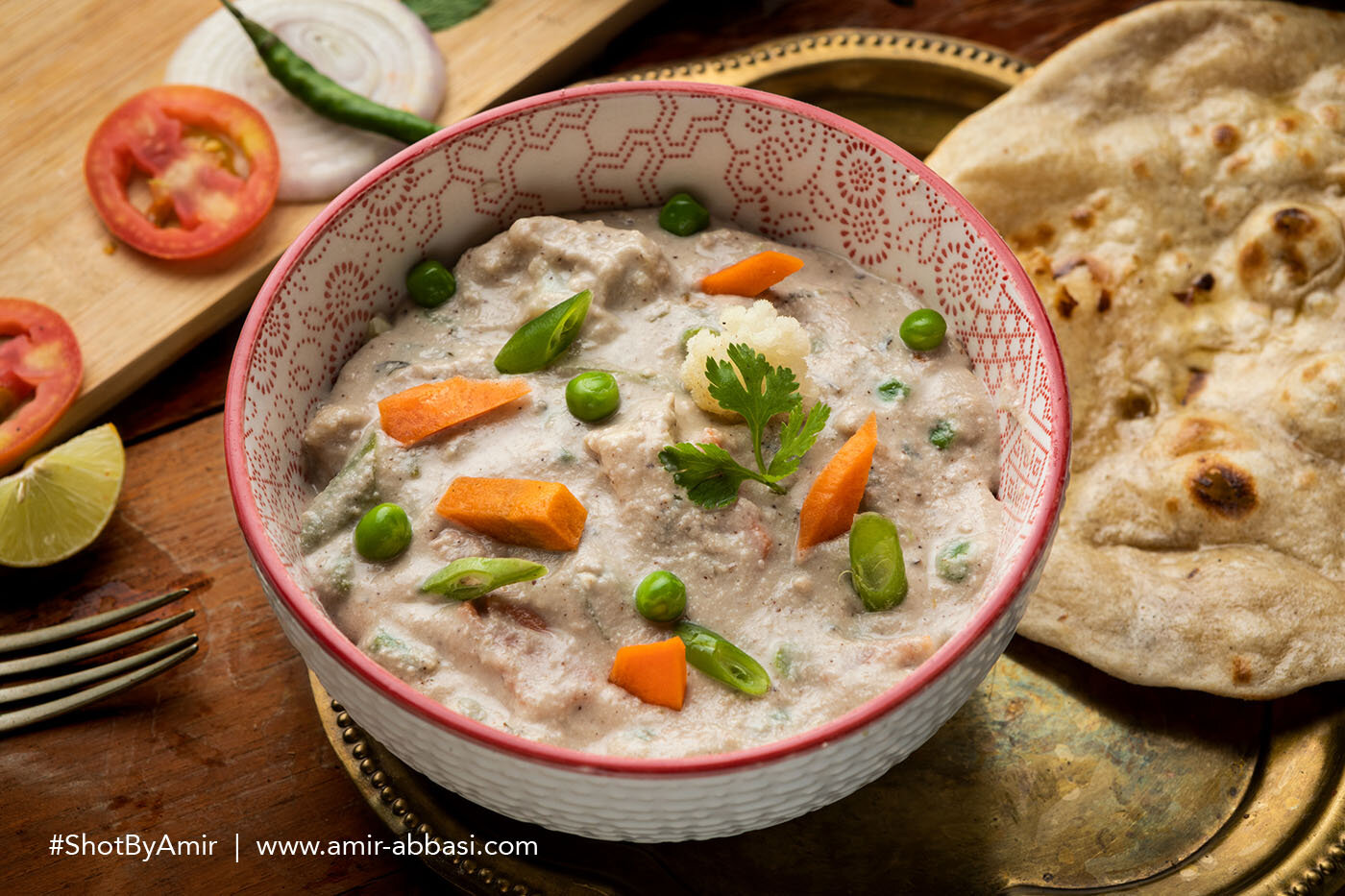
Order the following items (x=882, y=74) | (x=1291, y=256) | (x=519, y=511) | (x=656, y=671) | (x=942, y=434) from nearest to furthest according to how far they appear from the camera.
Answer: (x=656, y=671)
(x=519, y=511)
(x=942, y=434)
(x=1291, y=256)
(x=882, y=74)

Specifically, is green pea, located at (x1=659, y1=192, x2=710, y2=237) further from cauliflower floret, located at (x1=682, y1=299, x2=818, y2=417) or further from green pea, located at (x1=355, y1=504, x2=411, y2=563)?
green pea, located at (x1=355, y1=504, x2=411, y2=563)

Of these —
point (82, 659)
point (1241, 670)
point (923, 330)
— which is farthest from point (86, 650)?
point (1241, 670)

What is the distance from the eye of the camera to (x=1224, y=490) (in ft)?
10.5

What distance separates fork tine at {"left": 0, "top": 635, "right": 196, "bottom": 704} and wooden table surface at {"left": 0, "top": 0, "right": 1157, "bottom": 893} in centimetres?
10

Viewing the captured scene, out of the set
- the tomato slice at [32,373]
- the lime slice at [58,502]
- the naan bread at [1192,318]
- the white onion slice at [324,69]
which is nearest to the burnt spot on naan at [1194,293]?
the naan bread at [1192,318]

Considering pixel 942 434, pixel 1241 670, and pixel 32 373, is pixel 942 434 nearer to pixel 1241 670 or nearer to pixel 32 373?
pixel 1241 670

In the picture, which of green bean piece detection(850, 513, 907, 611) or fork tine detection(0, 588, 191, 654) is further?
fork tine detection(0, 588, 191, 654)

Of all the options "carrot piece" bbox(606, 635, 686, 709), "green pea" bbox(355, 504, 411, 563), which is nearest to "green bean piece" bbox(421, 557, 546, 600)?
"green pea" bbox(355, 504, 411, 563)

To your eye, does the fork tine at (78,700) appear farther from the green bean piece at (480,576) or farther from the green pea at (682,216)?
the green pea at (682,216)

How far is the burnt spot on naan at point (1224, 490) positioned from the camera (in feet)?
10.5

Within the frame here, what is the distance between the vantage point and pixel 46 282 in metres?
3.94

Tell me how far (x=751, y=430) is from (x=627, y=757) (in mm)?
768

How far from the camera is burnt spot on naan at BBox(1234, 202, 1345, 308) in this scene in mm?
3486

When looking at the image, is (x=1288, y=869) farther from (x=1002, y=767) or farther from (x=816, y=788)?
(x=816, y=788)
